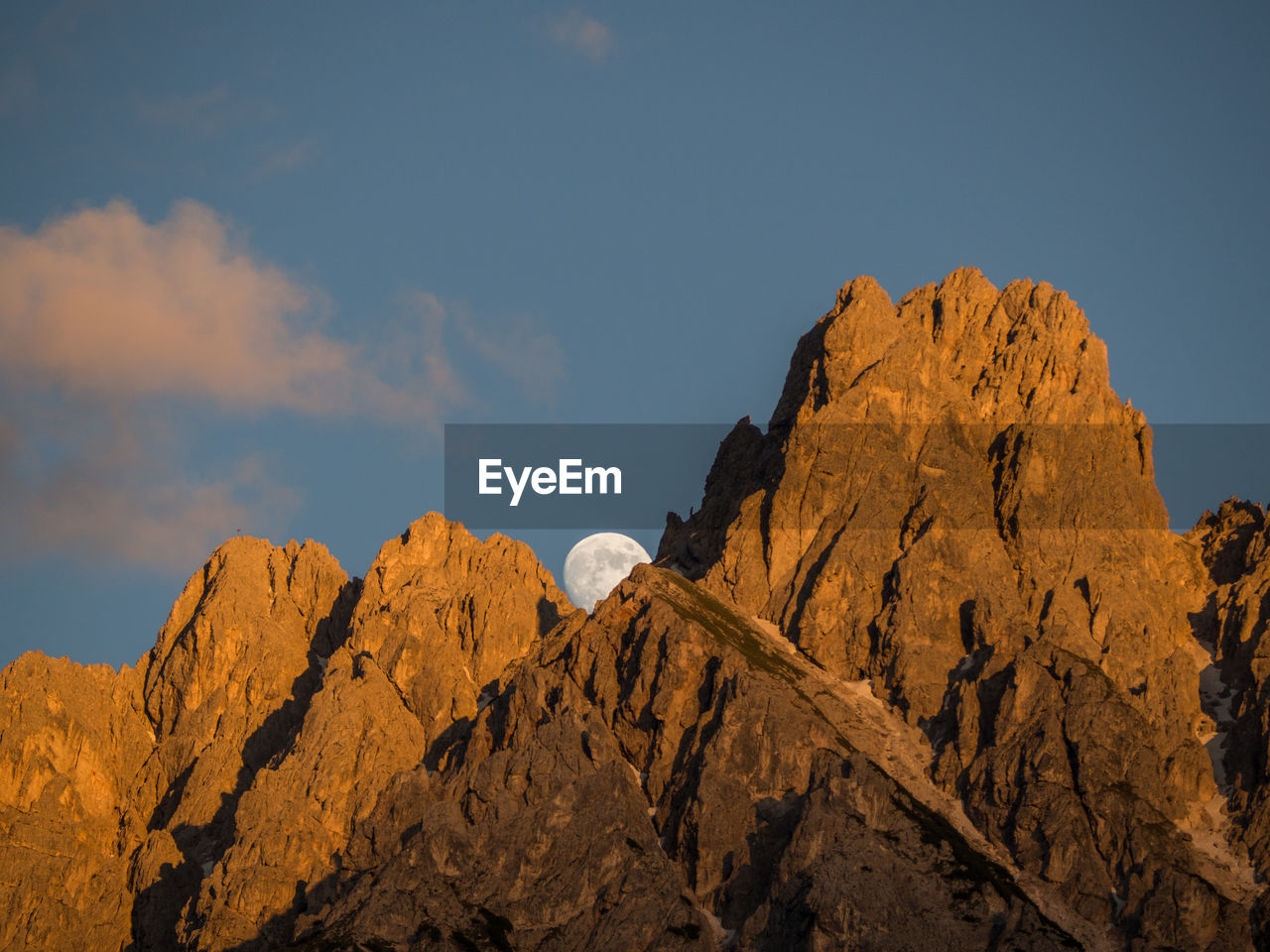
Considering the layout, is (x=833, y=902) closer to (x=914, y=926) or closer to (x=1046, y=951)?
(x=914, y=926)

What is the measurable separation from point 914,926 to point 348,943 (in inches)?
2474

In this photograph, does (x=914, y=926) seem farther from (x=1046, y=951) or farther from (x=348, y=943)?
(x=348, y=943)

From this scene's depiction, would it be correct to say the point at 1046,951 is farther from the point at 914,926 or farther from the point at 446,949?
the point at 446,949

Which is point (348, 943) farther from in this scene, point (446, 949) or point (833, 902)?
point (833, 902)

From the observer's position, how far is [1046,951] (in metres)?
200

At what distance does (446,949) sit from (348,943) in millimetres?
11069

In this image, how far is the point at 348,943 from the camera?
199 m

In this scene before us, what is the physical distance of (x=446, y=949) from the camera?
198 meters

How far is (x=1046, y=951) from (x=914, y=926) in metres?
15.2

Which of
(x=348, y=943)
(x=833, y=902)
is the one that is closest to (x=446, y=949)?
(x=348, y=943)

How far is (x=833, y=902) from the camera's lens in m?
197

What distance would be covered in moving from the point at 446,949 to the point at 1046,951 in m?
66.7

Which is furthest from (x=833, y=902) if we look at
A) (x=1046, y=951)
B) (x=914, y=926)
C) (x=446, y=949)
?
(x=446, y=949)

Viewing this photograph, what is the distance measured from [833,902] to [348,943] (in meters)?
53.9
